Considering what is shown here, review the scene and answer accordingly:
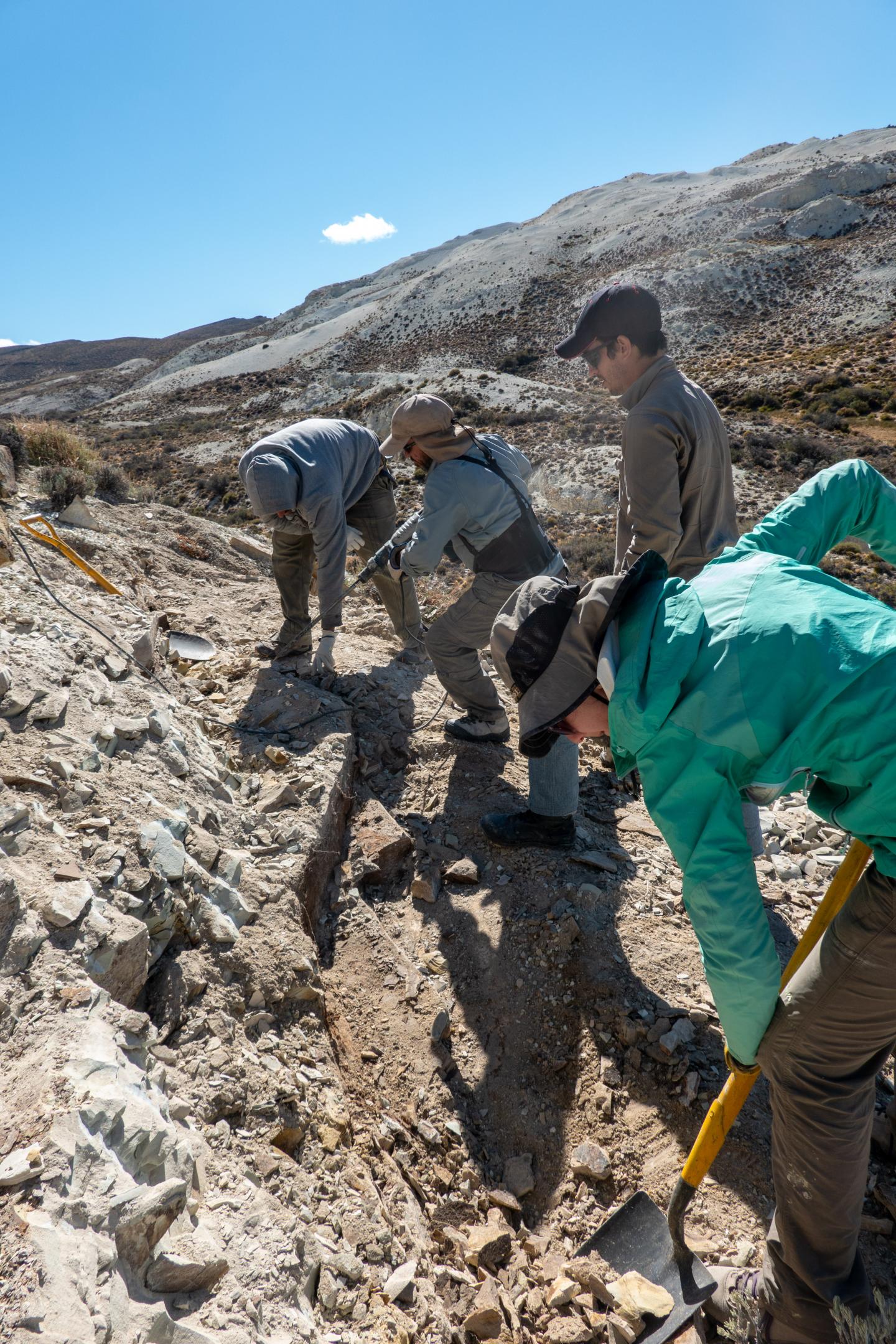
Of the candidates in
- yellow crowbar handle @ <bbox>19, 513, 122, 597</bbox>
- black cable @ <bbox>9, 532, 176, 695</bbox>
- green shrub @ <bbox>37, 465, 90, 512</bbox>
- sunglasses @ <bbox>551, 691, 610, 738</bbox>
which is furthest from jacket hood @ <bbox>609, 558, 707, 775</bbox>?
green shrub @ <bbox>37, 465, 90, 512</bbox>

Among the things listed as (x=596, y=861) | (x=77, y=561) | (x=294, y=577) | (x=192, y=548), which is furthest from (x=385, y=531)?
(x=596, y=861)

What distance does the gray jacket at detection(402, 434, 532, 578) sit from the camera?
12.0ft

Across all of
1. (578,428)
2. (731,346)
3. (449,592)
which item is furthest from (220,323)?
(449,592)

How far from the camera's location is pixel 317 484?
4438mm

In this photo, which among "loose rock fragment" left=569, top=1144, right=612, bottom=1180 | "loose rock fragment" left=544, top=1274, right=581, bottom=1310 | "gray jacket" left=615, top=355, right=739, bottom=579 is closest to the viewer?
"loose rock fragment" left=544, top=1274, right=581, bottom=1310

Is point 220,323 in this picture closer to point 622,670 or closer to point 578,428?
point 578,428

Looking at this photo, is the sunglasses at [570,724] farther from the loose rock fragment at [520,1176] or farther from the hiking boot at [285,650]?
the hiking boot at [285,650]

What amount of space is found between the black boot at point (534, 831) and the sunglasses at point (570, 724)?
191 centimetres

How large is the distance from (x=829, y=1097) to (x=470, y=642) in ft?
9.06

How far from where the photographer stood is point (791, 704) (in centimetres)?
142

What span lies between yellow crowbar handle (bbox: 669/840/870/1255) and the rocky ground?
40 centimetres

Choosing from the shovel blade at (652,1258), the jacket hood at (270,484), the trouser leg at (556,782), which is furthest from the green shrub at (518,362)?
the shovel blade at (652,1258)

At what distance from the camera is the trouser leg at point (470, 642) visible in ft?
12.6

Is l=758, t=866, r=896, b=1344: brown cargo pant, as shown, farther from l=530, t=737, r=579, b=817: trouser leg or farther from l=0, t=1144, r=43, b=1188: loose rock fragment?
l=530, t=737, r=579, b=817: trouser leg
